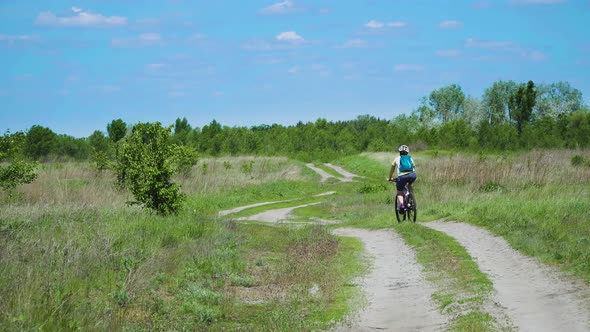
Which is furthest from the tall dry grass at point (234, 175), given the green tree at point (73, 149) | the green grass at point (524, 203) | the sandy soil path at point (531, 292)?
the green tree at point (73, 149)

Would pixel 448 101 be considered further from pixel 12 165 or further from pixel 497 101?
pixel 12 165

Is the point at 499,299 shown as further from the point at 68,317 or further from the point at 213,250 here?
the point at 213,250

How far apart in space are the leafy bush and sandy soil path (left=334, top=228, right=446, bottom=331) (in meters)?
8.44

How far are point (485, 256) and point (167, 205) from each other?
1177cm

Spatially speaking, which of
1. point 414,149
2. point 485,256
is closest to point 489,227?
point 485,256

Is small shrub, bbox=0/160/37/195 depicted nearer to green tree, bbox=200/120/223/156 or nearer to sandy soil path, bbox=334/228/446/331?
sandy soil path, bbox=334/228/446/331

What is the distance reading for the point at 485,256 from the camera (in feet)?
44.0

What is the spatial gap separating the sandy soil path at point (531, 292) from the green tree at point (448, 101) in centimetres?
13269

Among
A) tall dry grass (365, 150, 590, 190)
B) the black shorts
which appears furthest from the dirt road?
tall dry grass (365, 150, 590, 190)

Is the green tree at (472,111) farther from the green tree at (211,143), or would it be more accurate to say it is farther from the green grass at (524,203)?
the green grass at (524,203)

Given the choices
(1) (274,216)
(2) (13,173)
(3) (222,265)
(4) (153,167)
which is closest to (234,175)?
(1) (274,216)

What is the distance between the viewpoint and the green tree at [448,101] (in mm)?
144125

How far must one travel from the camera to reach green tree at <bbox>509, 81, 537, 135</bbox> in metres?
92.2

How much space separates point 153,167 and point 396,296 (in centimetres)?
1262
